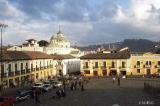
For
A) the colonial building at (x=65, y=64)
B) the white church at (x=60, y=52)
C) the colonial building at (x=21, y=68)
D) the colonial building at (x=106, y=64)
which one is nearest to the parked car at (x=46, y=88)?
the colonial building at (x=21, y=68)

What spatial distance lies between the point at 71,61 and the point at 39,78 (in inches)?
1754

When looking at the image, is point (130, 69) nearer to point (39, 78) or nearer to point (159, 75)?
point (159, 75)

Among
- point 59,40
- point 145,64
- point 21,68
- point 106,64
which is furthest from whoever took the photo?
point 59,40

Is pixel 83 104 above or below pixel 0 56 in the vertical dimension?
below

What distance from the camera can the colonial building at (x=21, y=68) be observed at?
2665 inches

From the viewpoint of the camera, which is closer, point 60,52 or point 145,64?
point 145,64

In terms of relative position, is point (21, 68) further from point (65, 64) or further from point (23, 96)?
point (65, 64)

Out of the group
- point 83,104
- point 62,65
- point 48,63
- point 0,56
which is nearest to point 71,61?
point 62,65

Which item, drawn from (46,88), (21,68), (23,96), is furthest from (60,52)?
(23,96)

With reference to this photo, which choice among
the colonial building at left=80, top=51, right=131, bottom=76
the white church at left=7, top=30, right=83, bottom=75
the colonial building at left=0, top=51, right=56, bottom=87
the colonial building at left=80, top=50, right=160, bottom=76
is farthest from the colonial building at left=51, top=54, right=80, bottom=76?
the colonial building at left=0, top=51, right=56, bottom=87

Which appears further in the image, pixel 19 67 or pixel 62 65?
pixel 62 65

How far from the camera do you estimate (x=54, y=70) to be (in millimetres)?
106750

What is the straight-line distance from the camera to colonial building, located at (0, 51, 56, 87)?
222 feet

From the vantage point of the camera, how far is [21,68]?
250 feet
